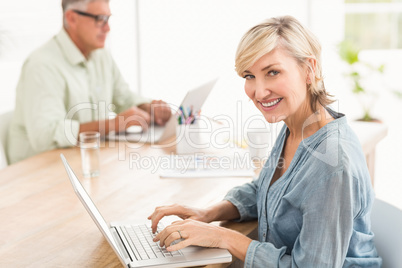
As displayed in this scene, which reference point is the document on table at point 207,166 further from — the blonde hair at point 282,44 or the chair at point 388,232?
the blonde hair at point 282,44

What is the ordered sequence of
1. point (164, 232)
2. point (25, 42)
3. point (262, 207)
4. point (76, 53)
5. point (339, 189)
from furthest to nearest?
1. point (25, 42)
2. point (76, 53)
3. point (262, 207)
4. point (164, 232)
5. point (339, 189)

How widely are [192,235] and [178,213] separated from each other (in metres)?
0.19

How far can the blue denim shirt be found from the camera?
3.61ft

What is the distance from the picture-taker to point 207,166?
1963mm

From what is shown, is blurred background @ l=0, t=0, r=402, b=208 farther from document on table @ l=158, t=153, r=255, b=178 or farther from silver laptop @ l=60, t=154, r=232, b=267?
silver laptop @ l=60, t=154, r=232, b=267

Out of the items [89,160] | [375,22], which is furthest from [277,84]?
[375,22]

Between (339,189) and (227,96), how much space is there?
399cm

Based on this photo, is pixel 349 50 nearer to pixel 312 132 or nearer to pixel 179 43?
pixel 179 43

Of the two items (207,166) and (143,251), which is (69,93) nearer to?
(207,166)

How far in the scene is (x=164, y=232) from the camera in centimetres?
123

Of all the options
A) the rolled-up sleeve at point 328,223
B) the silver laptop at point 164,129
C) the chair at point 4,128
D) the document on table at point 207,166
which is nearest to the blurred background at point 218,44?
the silver laptop at point 164,129

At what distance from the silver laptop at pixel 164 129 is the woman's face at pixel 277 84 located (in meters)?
0.81

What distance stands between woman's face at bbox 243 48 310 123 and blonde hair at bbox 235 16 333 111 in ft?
0.05

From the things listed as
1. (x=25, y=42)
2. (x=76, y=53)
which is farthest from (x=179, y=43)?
(x=76, y=53)
